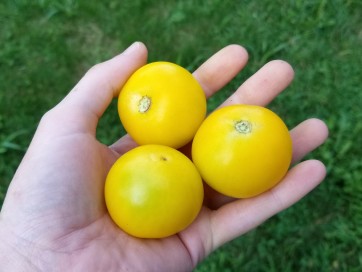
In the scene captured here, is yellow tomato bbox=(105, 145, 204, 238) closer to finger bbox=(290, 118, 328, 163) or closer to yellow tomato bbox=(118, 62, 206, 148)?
yellow tomato bbox=(118, 62, 206, 148)

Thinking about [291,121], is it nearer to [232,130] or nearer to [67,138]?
[232,130]

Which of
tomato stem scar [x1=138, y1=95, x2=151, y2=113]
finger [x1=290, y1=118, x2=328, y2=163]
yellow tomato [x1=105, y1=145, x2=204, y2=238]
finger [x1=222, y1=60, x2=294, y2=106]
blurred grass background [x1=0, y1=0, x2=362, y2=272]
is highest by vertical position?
tomato stem scar [x1=138, y1=95, x2=151, y2=113]

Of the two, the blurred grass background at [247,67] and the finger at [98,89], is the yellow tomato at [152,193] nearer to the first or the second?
the finger at [98,89]

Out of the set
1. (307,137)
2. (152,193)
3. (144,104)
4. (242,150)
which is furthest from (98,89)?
(307,137)

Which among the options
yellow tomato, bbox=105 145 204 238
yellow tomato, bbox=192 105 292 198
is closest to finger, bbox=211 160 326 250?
yellow tomato, bbox=192 105 292 198

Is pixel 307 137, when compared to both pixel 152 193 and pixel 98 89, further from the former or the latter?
pixel 98 89

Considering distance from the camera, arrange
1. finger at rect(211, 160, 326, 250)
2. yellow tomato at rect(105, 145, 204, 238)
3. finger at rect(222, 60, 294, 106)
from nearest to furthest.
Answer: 1. yellow tomato at rect(105, 145, 204, 238)
2. finger at rect(211, 160, 326, 250)
3. finger at rect(222, 60, 294, 106)

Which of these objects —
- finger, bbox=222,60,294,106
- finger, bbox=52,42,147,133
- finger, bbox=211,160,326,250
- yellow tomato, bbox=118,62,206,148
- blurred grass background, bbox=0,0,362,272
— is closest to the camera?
yellow tomato, bbox=118,62,206,148

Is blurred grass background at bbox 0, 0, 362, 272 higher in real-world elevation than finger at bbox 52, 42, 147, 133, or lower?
lower
